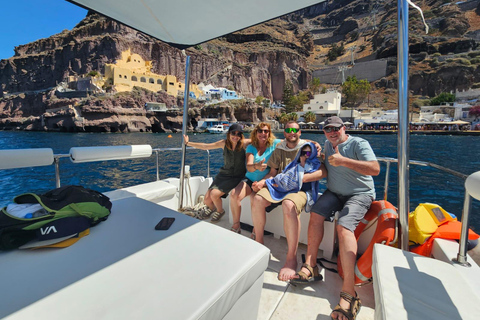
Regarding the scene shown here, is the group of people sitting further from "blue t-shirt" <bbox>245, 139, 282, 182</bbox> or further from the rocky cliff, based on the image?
the rocky cliff

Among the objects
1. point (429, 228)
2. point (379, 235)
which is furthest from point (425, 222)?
point (379, 235)

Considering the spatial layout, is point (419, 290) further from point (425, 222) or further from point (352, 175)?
point (352, 175)

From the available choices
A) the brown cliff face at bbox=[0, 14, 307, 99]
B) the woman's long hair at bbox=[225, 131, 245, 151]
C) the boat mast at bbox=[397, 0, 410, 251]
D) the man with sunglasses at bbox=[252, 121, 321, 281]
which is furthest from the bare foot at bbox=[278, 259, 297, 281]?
the brown cliff face at bbox=[0, 14, 307, 99]

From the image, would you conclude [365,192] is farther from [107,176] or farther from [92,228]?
[107,176]

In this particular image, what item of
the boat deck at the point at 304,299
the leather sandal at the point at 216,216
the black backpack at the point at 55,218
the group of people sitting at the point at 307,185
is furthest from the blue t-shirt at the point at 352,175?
the black backpack at the point at 55,218

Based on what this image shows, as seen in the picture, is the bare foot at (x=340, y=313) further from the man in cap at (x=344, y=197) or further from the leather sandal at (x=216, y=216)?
the leather sandal at (x=216, y=216)

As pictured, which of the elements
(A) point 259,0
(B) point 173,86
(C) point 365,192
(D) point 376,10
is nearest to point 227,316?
(C) point 365,192

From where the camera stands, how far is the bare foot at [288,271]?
1610 millimetres

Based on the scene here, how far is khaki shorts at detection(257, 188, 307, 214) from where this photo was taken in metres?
1.77

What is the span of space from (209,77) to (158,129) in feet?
86.6

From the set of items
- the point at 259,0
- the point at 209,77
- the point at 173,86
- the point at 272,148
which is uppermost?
the point at 209,77

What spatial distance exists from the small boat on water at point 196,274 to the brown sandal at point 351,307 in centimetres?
7

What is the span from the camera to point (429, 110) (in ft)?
135

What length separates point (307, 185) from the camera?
1.98 meters
